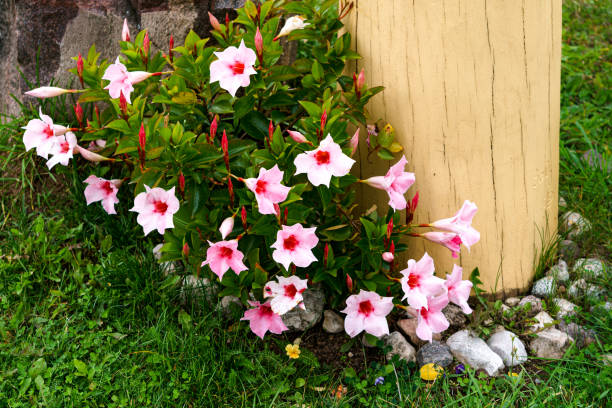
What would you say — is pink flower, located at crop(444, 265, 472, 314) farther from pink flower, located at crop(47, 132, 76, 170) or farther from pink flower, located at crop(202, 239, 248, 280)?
pink flower, located at crop(47, 132, 76, 170)

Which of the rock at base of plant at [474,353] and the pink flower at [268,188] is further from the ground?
the pink flower at [268,188]

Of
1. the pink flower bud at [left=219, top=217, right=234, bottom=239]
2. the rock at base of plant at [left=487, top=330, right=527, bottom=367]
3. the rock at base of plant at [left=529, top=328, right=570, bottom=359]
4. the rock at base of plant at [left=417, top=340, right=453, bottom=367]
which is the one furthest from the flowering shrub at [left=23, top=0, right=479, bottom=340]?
the rock at base of plant at [left=529, top=328, right=570, bottom=359]

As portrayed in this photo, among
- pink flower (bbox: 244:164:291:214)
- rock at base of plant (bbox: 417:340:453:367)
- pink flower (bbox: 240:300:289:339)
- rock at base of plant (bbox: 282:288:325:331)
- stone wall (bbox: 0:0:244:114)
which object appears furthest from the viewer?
stone wall (bbox: 0:0:244:114)

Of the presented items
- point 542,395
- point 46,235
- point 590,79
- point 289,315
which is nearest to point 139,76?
point 46,235

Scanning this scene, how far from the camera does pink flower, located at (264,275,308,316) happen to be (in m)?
2.22

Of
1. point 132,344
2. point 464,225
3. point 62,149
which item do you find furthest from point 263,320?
point 62,149

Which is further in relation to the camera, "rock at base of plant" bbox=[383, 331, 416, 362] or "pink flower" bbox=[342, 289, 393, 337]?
"rock at base of plant" bbox=[383, 331, 416, 362]

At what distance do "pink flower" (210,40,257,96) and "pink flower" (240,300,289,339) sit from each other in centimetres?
86

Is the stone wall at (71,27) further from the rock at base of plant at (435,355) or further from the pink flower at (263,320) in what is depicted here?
the rock at base of plant at (435,355)

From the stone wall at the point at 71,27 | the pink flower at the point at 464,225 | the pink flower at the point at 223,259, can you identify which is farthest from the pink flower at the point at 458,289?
the stone wall at the point at 71,27

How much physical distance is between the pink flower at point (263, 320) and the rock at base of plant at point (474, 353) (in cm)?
76

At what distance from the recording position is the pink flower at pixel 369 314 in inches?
88.3

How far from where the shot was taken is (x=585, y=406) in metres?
2.18

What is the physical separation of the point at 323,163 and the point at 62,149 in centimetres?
116
